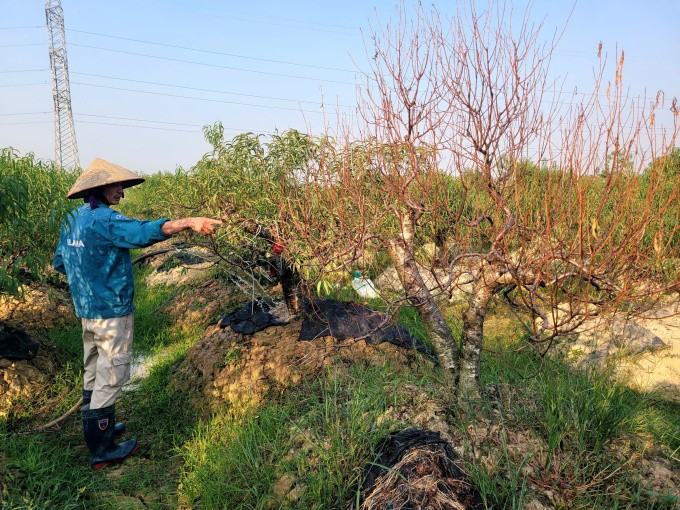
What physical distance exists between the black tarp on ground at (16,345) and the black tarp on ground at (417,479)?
3.63 m

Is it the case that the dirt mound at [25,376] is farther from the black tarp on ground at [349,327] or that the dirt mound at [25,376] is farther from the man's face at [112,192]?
the black tarp on ground at [349,327]

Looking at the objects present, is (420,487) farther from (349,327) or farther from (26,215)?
(26,215)

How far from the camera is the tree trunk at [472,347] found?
9.62ft

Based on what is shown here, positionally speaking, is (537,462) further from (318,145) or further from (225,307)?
(225,307)

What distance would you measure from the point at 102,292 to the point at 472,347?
2.64 meters

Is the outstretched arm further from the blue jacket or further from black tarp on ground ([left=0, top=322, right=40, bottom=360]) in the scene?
black tarp on ground ([left=0, top=322, right=40, bottom=360])

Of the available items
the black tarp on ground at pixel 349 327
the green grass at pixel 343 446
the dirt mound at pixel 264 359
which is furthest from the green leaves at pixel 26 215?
the black tarp on ground at pixel 349 327

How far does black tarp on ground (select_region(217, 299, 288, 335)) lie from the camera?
4634mm

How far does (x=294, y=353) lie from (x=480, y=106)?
2.56 m

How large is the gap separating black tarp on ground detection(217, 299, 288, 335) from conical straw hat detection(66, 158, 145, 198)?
1.80m

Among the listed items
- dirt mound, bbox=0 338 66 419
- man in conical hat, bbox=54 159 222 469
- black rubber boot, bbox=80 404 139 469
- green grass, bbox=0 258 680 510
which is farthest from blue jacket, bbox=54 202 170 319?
dirt mound, bbox=0 338 66 419

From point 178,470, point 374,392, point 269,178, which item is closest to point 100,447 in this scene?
point 178,470

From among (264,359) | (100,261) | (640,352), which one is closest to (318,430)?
(264,359)

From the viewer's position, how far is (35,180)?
451cm
